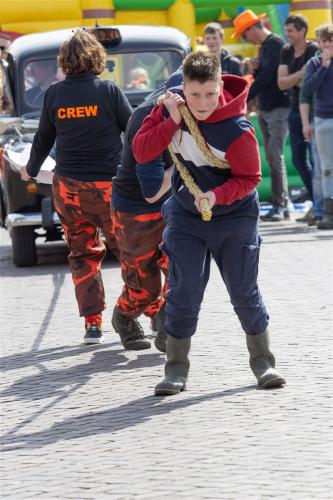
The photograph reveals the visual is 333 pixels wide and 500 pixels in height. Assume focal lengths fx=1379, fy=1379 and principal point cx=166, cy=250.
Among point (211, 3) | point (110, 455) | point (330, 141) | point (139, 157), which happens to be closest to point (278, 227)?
point (330, 141)

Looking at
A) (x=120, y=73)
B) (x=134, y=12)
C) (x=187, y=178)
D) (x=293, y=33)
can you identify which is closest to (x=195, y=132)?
(x=187, y=178)

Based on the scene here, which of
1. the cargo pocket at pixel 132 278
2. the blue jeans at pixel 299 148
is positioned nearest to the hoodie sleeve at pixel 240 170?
the cargo pocket at pixel 132 278

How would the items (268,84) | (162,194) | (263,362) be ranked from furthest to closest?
(268,84) → (162,194) → (263,362)

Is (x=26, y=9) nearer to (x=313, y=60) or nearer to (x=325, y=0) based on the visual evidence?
(x=325, y=0)

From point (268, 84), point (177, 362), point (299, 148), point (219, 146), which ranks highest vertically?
point (219, 146)

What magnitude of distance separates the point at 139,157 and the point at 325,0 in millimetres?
12815

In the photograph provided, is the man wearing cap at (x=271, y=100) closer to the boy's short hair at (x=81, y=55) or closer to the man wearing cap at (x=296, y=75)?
the man wearing cap at (x=296, y=75)

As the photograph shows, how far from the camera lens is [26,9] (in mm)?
18031

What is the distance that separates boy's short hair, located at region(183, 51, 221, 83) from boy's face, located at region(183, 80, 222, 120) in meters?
0.02

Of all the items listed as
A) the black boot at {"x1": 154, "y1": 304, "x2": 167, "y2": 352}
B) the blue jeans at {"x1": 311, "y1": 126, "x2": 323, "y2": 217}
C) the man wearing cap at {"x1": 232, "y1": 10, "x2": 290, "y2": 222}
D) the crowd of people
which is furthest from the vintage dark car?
the black boot at {"x1": 154, "y1": 304, "x2": 167, "y2": 352}

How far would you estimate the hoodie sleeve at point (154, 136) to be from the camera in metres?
5.91

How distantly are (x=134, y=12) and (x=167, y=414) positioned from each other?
1280 cm

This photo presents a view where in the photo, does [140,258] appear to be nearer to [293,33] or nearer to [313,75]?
[313,75]

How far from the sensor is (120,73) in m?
12.5
